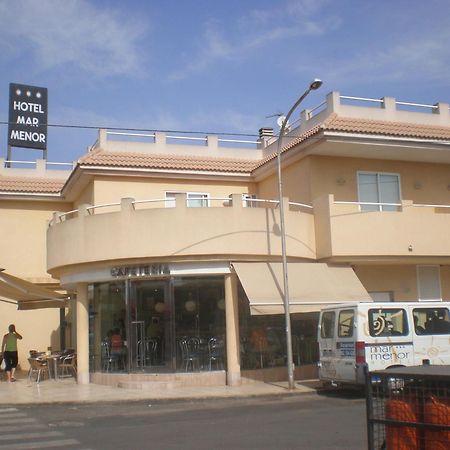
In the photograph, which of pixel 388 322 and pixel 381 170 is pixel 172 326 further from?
pixel 381 170

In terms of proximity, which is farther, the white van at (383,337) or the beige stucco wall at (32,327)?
the beige stucco wall at (32,327)

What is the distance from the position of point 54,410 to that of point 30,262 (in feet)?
44.0

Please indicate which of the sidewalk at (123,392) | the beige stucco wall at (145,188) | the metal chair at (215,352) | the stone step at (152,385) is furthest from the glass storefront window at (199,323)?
the beige stucco wall at (145,188)

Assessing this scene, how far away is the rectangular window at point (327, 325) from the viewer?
1589cm

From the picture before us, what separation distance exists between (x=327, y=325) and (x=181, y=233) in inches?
196

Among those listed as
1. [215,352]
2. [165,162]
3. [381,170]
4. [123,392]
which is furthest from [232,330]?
[381,170]

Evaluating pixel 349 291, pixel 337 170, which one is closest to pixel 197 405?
pixel 349 291

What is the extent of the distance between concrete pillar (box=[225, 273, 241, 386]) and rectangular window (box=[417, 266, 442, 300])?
7.00 metres

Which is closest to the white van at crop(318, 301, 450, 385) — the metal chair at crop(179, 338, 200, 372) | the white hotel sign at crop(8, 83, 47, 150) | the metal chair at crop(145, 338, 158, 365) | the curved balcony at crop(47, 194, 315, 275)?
the curved balcony at crop(47, 194, 315, 275)

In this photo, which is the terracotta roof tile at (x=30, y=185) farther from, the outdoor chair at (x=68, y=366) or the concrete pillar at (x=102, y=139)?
the outdoor chair at (x=68, y=366)

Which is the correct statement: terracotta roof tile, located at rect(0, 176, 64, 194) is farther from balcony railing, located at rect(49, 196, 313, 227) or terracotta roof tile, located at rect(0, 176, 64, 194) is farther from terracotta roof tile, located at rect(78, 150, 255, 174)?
balcony railing, located at rect(49, 196, 313, 227)

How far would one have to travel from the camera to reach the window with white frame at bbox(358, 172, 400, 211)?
2192 cm

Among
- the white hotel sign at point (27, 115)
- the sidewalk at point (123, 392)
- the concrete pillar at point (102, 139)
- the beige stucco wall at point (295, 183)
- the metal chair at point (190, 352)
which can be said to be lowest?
the sidewalk at point (123, 392)

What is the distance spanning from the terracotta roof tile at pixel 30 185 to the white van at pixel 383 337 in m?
15.7
